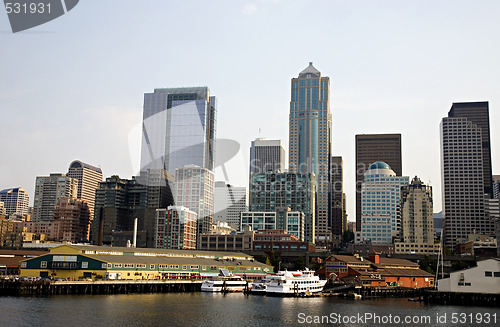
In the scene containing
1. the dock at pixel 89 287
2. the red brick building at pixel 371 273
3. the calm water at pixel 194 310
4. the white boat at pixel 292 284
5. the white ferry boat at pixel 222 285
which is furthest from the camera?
the red brick building at pixel 371 273

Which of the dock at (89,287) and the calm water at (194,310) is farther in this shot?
the dock at (89,287)

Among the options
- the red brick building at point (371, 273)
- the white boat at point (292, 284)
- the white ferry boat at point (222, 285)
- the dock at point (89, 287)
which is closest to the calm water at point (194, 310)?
the dock at point (89, 287)

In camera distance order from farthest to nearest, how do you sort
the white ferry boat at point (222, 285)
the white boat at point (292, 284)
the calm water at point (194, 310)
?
the white ferry boat at point (222, 285), the white boat at point (292, 284), the calm water at point (194, 310)

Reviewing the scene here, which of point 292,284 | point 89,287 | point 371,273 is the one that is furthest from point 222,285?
point 371,273

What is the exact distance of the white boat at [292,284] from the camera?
12538 cm

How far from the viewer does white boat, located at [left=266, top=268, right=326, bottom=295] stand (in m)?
125

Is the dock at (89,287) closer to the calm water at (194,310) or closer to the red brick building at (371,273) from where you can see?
the calm water at (194,310)

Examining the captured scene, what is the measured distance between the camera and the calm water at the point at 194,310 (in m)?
76.3

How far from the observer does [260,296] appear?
413ft

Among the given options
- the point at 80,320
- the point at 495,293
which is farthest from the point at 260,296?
the point at 80,320

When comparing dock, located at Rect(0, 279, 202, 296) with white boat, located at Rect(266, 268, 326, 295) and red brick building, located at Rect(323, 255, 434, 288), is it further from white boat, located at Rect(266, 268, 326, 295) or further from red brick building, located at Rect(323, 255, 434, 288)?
red brick building, located at Rect(323, 255, 434, 288)

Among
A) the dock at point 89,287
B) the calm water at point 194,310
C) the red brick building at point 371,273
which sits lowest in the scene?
the calm water at point 194,310

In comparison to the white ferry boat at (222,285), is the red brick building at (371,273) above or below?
above

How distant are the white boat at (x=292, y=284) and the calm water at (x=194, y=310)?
7123mm
